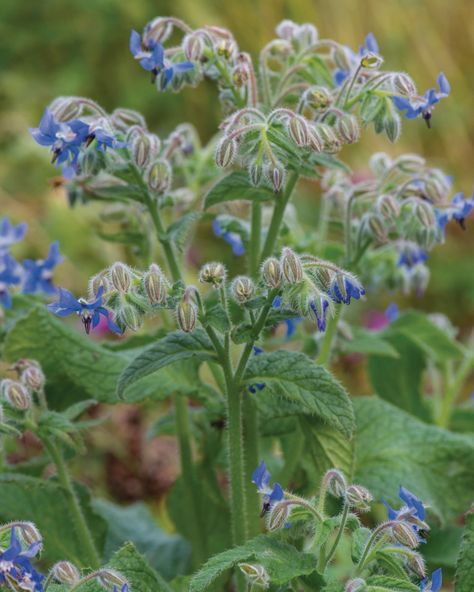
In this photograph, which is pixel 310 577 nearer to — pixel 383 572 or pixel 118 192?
pixel 383 572

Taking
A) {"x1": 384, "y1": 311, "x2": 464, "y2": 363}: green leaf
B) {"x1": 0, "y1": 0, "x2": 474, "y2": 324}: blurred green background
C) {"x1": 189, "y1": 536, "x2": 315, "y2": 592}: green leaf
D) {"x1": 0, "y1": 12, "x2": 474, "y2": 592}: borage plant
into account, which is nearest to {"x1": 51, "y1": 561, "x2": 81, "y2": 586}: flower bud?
{"x1": 0, "y1": 12, "x2": 474, "y2": 592}: borage plant

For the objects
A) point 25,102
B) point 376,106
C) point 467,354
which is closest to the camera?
point 376,106

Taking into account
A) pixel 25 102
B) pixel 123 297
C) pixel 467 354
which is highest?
pixel 25 102

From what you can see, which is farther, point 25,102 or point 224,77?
point 25,102

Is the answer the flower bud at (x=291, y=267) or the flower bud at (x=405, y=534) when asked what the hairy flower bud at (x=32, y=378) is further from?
the flower bud at (x=405, y=534)

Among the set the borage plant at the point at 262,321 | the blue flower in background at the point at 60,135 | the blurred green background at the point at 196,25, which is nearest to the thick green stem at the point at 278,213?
the borage plant at the point at 262,321

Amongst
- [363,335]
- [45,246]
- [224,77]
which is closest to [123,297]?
[224,77]

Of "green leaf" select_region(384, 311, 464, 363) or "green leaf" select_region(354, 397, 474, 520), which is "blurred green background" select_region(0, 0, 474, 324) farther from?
"green leaf" select_region(354, 397, 474, 520)
